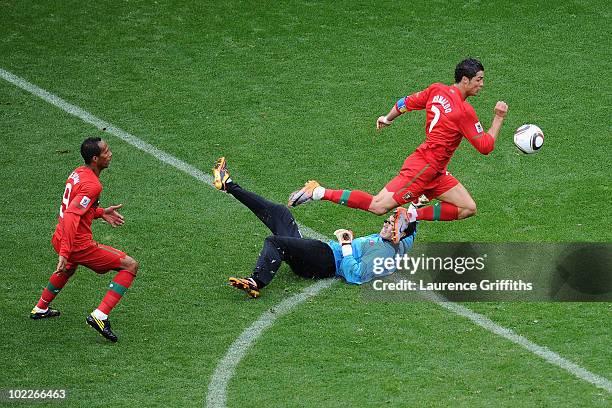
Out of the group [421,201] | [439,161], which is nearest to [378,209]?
[421,201]

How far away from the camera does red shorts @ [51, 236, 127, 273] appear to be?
1049cm

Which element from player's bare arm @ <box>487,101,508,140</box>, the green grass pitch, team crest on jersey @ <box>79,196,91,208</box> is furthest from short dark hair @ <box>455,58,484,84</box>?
team crest on jersey @ <box>79,196,91,208</box>

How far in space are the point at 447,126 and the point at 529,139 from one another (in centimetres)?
91

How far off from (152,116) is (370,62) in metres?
3.41

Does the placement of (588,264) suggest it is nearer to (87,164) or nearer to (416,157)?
(416,157)

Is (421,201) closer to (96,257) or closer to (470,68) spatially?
(470,68)

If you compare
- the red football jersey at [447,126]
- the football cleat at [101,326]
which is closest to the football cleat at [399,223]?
the red football jersey at [447,126]

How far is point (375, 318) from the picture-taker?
10945 millimetres

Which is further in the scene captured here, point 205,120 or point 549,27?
point 549,27

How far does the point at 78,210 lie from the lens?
33.7ft

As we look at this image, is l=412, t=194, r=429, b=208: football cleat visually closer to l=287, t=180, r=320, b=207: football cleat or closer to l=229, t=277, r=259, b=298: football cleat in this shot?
l=287, t=180, r=320, b=207: football cleat

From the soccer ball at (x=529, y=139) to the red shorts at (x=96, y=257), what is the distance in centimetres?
436

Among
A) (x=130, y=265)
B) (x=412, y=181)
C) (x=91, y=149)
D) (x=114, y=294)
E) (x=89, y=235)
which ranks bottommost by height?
(x=114, y=294)

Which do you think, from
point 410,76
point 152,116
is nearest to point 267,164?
point 152,116
